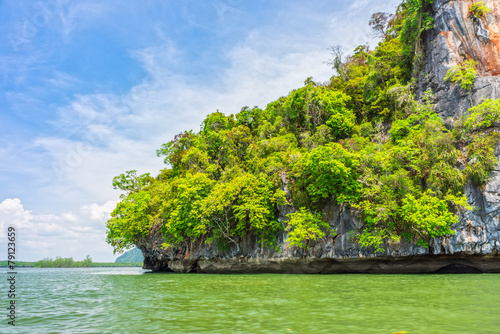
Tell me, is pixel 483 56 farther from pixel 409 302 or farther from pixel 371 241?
pixel 409 302

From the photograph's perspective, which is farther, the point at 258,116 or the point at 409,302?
the point at 258,116

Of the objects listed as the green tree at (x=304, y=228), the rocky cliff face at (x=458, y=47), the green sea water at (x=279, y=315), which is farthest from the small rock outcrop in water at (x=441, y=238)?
the green sea water at (x=279, y=315)

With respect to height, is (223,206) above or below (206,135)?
below

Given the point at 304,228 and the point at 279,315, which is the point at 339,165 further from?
the point at 279,315

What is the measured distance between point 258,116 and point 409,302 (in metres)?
33.2

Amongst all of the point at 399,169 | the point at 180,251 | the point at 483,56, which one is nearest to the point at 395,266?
the point at 399,169

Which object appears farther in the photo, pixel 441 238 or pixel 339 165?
pixel 339 165

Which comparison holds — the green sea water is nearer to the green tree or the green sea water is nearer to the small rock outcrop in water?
the small rock outcrop in water

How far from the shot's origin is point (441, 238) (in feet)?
63.8

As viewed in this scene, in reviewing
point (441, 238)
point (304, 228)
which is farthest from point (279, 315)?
point (441, 238)

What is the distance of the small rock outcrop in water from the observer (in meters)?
19.1

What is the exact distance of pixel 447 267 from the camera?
21.2m

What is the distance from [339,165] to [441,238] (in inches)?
303

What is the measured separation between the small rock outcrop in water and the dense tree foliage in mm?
708
